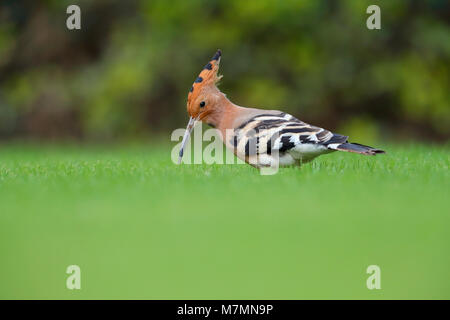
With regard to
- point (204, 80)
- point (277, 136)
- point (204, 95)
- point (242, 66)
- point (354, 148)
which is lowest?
point (354, 148)

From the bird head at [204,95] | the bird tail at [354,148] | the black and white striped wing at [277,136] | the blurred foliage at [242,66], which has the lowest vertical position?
the bird tail at [354,148]

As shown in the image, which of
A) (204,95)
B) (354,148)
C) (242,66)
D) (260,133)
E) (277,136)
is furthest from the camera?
(242,66)

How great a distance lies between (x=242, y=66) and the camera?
15.2 m

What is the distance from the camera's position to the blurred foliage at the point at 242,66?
1474cm

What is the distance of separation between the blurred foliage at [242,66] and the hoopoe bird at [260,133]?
27.6 feet

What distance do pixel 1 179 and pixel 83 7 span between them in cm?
1035

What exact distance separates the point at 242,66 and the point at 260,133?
370 inches

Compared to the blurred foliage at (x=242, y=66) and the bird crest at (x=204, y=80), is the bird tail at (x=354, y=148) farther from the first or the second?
the blurred foliage at (x=242, y=66)

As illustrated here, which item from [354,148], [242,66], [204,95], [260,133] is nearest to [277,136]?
[260,133]

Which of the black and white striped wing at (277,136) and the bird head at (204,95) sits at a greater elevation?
the bird head at (204,95)

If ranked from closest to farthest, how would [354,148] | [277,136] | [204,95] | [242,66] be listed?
[354,148] < [277,136] < [204,95] < [242,66]

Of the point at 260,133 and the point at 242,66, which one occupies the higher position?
the point at 242,66

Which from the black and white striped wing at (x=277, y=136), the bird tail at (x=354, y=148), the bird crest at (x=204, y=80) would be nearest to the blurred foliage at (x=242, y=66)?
the bird crest at (x=204, y=80)

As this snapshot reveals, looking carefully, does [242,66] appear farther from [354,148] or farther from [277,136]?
[354,148]
